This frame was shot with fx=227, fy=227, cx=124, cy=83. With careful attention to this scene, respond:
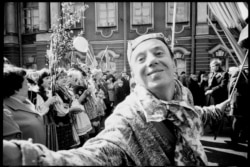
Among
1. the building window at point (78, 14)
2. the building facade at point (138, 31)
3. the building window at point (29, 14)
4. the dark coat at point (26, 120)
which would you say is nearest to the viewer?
the dark coat at point (26, 120)

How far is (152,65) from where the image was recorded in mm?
1100

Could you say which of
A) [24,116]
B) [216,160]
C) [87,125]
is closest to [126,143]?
[24,116]

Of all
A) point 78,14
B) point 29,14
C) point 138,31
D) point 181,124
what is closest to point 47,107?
point 78,14

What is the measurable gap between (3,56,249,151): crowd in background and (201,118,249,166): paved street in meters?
0.25

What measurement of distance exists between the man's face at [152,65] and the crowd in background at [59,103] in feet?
1.46

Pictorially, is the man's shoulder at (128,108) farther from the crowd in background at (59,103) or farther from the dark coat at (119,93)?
the dark coat at (119,93)

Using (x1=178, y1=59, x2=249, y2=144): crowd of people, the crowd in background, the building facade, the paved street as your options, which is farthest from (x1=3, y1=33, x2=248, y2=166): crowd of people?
the building facade

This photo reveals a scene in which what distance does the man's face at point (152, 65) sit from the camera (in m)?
1.10

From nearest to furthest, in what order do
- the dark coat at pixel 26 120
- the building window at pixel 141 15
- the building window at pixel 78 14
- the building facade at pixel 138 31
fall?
the dark coat at pixel 26 120, the building window at pixel 78 14, the building facade at pixel 138 31, the building window at pixel 141 15

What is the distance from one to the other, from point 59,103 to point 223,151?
2887 millimetres

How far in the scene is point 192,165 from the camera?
41.3 inches

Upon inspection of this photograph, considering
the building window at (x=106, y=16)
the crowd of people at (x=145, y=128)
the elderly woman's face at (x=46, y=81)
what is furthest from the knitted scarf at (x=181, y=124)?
the building window at (x=106, y=16)

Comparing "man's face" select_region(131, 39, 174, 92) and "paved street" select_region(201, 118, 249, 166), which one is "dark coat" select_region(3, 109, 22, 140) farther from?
"paved street" select_region(201, 118, 249, 166)

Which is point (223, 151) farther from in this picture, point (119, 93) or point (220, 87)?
point (119, 93)
